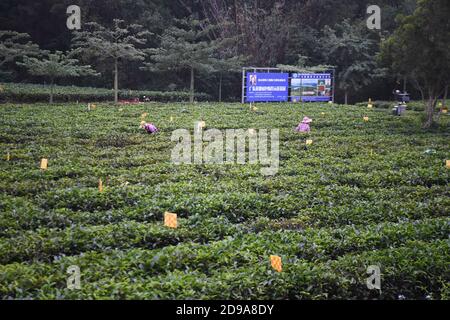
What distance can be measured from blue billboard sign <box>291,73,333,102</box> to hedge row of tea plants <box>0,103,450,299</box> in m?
12.9

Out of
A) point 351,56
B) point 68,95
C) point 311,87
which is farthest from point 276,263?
point 351,56

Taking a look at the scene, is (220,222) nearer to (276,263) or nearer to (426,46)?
(276,263)

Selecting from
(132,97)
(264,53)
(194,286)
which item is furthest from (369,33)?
(194,286)

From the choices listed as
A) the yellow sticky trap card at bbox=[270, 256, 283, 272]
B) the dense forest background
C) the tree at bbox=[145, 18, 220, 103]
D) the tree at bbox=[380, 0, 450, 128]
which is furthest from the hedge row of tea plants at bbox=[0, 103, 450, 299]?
the dense forest background

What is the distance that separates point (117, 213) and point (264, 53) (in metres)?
26.8

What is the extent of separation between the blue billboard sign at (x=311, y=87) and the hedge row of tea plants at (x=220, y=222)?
1285 cm

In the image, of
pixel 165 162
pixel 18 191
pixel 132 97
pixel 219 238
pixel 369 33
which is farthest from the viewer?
pixel 369 33

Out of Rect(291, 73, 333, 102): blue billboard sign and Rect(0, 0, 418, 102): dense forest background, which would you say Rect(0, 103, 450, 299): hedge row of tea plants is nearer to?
Rect(291, 73, 333, 102): blue billboard sign

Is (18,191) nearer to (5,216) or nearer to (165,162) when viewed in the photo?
(5,216)

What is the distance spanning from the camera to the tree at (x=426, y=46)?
1561 cm

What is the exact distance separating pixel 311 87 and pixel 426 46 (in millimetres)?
10181

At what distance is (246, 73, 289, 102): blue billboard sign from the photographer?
2500cm

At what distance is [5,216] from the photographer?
6.60 m

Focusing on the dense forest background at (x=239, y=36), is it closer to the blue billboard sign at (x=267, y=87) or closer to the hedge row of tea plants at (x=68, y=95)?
the hedge row of tea plants at (x=68, y=95)
